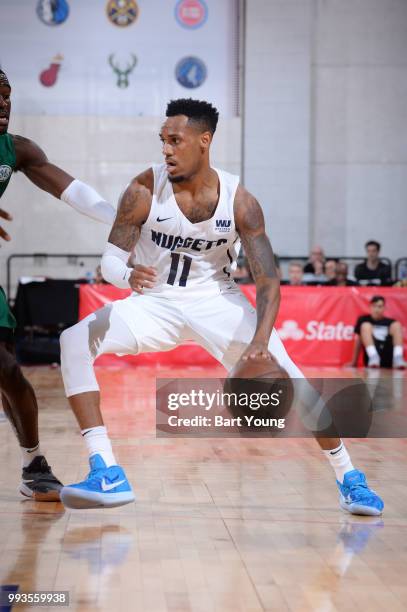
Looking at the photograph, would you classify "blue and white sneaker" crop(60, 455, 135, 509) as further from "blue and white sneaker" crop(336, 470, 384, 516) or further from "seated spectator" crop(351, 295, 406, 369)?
"seated spectator" crop(351, 295, 406, 369)

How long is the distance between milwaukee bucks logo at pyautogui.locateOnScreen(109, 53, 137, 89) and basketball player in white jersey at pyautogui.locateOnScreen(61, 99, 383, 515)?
12775 mm

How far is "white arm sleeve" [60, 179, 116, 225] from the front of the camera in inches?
190

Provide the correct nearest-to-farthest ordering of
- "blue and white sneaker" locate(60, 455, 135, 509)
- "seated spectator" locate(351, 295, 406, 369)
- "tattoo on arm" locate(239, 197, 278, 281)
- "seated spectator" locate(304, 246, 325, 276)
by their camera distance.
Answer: "blue and white sneaker" locate(60, 455, 135, 509) < "tattoo on arm" locate(239, 197, 278, 281) < "seated spectator" locate(351, 295, 406, 369) < "seated spectator" locate(304, 246, 325, 276)

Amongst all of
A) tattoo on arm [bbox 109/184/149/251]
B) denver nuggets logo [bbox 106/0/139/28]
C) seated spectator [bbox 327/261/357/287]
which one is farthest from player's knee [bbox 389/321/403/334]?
tattoo on arm [bbox 109/184/149/251]

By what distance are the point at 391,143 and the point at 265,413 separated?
11.3 meters

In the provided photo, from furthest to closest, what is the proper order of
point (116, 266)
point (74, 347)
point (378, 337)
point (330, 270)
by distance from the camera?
point (330, 270)
point (378, 337)
point (116, 266)
point (74, 347)

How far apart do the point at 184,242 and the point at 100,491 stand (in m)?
1.34

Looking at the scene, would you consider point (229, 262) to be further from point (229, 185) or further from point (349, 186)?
point (349, 186)

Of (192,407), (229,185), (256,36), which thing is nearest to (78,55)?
(256,36)

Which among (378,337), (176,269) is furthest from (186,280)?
(378,337)

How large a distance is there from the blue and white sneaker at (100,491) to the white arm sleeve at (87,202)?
1.37 m

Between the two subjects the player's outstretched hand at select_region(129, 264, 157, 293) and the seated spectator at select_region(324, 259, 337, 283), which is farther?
the seated spectator at select_region(324, 259, 337, 283)

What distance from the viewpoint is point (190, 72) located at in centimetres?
1705

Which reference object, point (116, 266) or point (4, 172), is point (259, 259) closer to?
point (116, 266)
